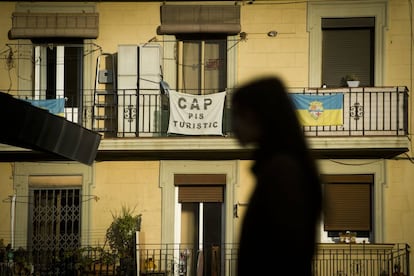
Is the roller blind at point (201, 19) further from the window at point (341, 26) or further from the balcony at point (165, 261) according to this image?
the balcony at point (165, 261)

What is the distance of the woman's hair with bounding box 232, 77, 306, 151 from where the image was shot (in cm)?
335

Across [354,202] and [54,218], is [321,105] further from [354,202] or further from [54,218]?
[54,218]

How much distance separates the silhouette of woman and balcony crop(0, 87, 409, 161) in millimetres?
13743

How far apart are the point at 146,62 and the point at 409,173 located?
19.0ft

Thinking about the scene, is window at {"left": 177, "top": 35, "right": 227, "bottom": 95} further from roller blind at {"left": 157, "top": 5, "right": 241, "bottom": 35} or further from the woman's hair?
the woman's hair

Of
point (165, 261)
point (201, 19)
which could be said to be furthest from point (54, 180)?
point (201, 19)

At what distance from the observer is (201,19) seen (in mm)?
17984

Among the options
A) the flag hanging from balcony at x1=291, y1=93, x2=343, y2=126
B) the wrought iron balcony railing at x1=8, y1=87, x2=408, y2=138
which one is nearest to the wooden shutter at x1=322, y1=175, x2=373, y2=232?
the wrought iron balcony railing at x1=8, y1=87, x2=408, y2=138

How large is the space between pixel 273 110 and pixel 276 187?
345mm

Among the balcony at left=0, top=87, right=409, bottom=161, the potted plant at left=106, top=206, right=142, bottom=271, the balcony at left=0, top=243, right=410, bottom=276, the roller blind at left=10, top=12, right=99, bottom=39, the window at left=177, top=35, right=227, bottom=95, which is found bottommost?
the balcony at left=0, top=243, right=410, bottom=276

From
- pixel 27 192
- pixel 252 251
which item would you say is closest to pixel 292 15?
pixel 27 192

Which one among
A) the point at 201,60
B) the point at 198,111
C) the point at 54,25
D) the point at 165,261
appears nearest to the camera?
the point at 198,111

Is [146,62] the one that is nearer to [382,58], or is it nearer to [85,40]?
[85,40]

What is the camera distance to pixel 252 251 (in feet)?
10.5
